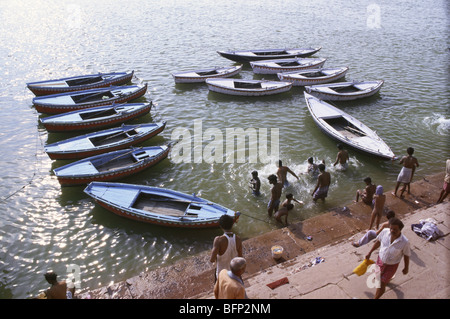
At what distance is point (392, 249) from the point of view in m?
6.71

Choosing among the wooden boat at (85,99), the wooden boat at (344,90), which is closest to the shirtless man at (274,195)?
the wooden boat at (344,90)

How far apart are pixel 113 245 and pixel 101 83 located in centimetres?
1417

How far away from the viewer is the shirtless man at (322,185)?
40.2ft

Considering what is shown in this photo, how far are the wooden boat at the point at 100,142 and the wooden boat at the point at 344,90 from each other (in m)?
10.5

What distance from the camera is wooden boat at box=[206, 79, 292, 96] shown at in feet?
71.6

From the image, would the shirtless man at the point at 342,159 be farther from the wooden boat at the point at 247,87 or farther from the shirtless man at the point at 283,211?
the wooden boat at the point at 247,87

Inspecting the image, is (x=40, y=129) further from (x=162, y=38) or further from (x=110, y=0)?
(x=110, y=0)

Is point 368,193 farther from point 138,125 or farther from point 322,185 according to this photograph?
point 138,125

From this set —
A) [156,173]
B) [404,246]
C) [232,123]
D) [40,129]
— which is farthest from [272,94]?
[404,246]

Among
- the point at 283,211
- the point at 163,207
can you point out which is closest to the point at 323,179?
the point at 283,211

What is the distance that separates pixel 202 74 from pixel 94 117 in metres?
9.50

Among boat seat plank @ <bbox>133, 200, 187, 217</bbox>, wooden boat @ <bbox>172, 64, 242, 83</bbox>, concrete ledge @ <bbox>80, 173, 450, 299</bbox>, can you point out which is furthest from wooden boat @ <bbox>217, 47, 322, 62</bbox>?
concrete ledge @ <bbox>80, 173, 450, 299</bbox>

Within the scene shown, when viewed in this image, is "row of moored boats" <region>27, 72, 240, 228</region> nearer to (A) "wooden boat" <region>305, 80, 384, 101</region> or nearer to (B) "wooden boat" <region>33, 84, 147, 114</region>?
(B) "wooden boat" <region>33, 84, 147, 114</region>
